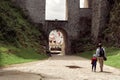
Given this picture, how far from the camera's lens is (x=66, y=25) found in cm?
4181

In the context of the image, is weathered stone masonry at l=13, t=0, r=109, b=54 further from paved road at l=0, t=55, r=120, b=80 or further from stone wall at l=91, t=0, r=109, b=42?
paved road at l=0, t=55, r=120, b=80

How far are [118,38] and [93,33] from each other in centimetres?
685

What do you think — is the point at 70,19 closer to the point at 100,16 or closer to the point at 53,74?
the point at 100,16

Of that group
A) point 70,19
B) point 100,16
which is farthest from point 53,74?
point 70,19

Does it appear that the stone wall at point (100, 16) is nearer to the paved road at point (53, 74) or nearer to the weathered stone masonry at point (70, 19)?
the weathered stone masonry at point (70, 19)

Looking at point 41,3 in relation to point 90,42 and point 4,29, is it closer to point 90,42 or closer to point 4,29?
point 90,42

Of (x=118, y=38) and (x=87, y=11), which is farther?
(x=87, y=11)

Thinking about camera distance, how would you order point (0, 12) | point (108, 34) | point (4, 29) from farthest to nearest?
point (108, 34) → point (0, 12) → point (4, 29)

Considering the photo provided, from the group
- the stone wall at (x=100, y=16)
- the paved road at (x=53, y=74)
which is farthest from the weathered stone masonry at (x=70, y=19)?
the paved road at (x=53, y=74)

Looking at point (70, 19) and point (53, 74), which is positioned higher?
point (70, 19)

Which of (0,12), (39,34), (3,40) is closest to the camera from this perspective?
(3,40)

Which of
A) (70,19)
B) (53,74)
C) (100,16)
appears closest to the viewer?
(53,74)

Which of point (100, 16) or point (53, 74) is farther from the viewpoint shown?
point (100, 16)

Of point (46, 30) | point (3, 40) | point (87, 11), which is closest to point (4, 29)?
point (3, 40)
